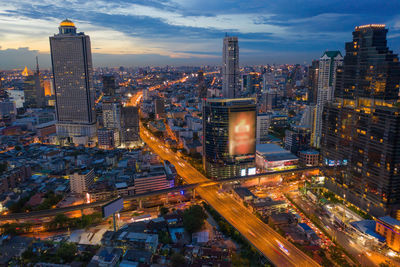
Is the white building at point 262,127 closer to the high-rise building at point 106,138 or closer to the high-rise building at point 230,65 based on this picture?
the high-rise building at point 230,65

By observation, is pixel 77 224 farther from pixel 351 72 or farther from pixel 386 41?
pixel 386 41

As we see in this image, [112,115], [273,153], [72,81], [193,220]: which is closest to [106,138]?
[112,115]

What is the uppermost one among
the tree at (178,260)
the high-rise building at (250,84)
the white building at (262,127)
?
the high-rise building at (250,84)

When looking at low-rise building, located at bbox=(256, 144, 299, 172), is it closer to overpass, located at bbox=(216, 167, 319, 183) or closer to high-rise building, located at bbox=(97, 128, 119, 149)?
overpass, located at bbox=(216, 167, 319, 183)

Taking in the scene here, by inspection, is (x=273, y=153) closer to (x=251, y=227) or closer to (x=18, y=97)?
(x=251, y=227)

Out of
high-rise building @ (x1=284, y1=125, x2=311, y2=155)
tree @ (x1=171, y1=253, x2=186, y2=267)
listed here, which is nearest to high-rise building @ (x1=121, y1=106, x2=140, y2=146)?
high-rise building @ (x1=284, y1=125, x2=311, y2=155)

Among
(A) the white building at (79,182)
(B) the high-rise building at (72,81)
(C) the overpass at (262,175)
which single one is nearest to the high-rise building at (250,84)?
(B) the high-rise building at (72,81)

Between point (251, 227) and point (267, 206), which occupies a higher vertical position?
point (267, 206)
